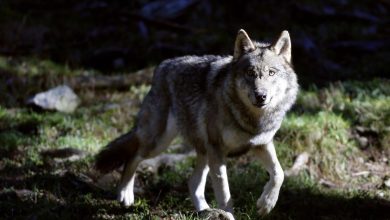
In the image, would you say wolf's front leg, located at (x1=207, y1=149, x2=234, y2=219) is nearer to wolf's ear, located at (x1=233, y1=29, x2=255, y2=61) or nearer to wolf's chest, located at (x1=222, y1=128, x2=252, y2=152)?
wolf's chest, located at (x1=222, y1=128, x2=252, y2=152)

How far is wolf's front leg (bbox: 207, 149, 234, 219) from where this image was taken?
541cm

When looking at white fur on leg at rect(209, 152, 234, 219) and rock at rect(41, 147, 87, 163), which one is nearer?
white fur on leg at rect(209, 152, 234, 219)

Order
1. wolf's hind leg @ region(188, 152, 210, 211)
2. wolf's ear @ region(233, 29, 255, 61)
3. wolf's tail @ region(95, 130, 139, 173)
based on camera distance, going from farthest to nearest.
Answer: wolf's tail @ region(95, 130, 139, 173), wolf's hind leg @ region(188, 152, 210, 211), wolf's ear @ region(233, 29, 255, 61)

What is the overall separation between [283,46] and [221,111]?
2.80 feet

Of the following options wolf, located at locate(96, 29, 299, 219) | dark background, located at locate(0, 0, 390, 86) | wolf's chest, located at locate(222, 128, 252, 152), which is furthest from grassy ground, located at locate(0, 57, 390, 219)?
dark background, located at locate(0, 0, 390, 86)

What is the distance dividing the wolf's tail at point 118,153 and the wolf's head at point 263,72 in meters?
1.84

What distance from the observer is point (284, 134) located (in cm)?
822

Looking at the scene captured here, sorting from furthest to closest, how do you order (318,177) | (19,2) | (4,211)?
1. (19,2)
2. (318,177)
3. (4,211)

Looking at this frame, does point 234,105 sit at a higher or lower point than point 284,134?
higher

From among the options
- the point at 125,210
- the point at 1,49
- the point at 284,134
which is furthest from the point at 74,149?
the point at 1,49

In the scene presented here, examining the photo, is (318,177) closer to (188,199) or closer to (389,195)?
(389,195)

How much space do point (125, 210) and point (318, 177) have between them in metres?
2.73

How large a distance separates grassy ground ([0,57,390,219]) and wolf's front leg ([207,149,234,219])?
0.35m

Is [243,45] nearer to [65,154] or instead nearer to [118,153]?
[118,153]
